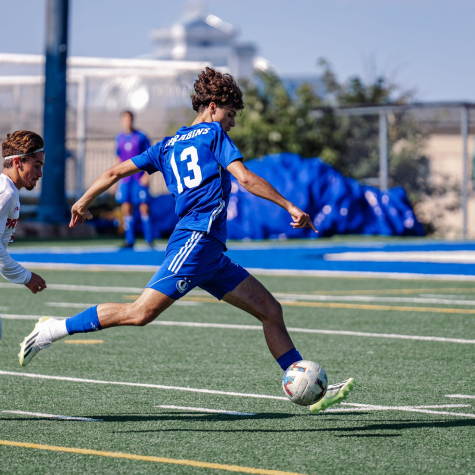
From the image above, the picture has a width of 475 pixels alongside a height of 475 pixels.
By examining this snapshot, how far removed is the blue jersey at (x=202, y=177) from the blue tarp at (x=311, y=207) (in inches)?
724

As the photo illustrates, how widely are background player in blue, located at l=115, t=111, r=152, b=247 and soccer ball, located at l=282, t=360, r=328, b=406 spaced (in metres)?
12.4

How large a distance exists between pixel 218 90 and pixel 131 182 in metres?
12.9

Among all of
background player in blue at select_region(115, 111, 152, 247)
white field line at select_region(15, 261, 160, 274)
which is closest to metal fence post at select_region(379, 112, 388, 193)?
background player in blue at select_region(115, 111, 152, 247)

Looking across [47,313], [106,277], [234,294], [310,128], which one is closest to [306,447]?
[234,294]

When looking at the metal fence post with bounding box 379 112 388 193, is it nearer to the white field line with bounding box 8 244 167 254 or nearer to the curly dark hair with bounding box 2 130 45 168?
the white field line with bounding box 8 244 167 254

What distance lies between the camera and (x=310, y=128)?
29.1 metres

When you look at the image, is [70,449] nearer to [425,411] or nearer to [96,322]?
[96,322]

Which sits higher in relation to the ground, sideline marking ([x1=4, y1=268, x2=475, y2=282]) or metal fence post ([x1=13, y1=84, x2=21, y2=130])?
metal fence post ([x1=13, y1=84, x2=21, y2=130])

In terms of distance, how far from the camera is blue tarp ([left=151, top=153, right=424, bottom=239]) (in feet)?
80.3

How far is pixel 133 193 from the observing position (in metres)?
18.6

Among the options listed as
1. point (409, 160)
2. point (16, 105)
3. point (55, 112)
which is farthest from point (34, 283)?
point (16, 105)

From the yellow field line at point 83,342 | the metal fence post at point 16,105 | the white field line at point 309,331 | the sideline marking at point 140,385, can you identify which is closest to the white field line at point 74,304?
the white field line at point 309,331

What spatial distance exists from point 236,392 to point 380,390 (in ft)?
3.16

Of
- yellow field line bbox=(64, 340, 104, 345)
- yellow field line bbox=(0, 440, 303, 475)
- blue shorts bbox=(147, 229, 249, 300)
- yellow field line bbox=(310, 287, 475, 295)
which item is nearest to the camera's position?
yellow field line bbox=(0, 440, 303, 475)
